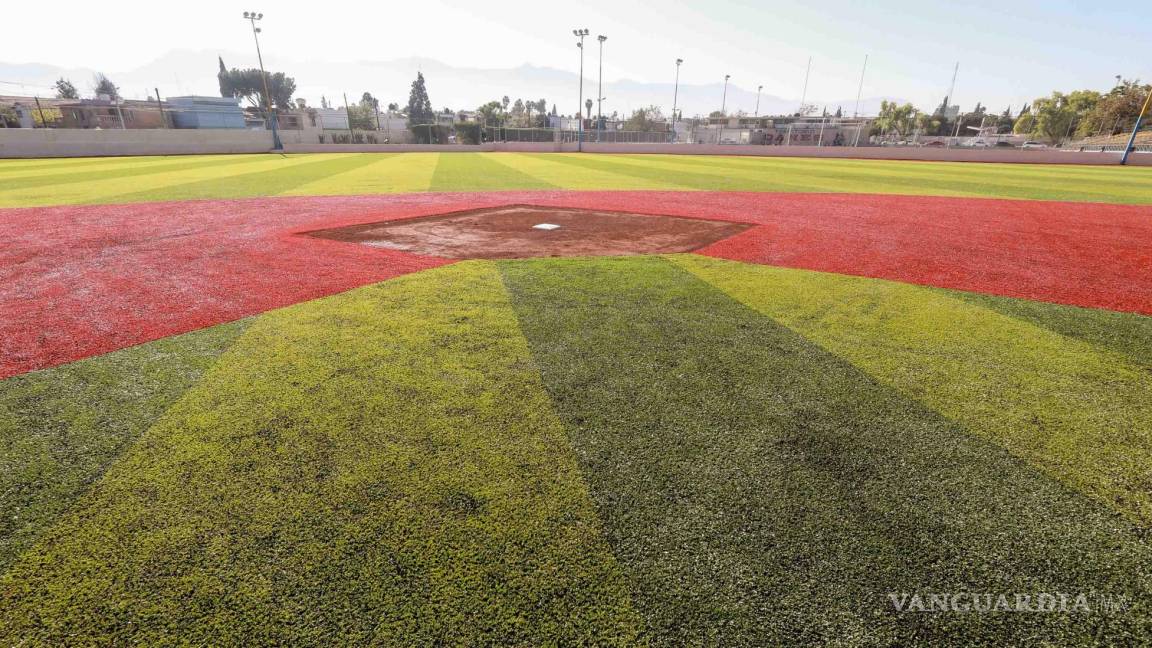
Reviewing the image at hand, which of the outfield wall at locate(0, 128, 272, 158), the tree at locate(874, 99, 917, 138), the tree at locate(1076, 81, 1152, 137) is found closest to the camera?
the outfield wall at locate(0, 128, 272, 158)

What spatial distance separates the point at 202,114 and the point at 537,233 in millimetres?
67468

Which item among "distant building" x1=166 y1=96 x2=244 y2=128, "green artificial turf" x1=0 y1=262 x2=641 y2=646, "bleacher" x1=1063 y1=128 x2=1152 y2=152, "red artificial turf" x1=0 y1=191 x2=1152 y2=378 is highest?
"distant building" x1=166 y1=96 x2=244 y2=128

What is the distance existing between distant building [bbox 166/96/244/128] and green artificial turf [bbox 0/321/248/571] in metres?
65.0

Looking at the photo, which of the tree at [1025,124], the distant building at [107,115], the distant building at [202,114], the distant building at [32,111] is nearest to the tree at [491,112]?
the distant building at [202,114]

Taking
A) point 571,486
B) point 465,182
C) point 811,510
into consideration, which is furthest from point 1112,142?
point 571,486

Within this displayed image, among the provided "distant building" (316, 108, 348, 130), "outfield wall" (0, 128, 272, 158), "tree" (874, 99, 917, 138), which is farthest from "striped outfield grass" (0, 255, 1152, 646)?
"tree" (874, 99, 917, 138)

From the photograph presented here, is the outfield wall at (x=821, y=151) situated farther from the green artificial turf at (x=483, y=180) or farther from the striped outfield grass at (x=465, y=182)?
the green artificial turf at (x=483, y=180)

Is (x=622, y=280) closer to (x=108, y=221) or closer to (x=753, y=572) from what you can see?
(x=753, y=572)

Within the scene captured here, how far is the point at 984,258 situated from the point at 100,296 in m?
11.9

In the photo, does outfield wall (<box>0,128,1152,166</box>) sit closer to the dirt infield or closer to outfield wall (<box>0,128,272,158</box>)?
outfield wall (<box>0,128,272,158</box>)

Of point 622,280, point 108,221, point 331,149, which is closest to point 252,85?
point 331,149

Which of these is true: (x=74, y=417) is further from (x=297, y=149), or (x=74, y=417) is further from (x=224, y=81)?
(x=224, y=81)

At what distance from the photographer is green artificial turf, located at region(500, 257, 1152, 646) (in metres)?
2.05

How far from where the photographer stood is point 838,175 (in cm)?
2342
